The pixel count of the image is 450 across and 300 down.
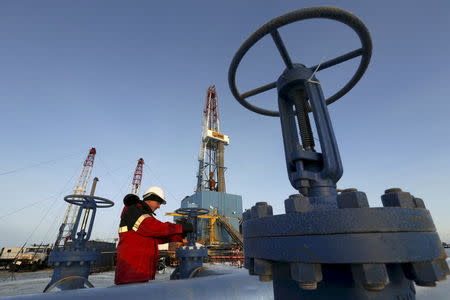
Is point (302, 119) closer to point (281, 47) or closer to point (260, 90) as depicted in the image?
point (281, 47)

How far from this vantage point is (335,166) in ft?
3.88

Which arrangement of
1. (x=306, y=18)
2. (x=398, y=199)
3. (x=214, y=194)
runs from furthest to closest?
(x=214, y=194)
(x=306, y=18)
(x=398, y=199)

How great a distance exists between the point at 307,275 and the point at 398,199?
1.51ft

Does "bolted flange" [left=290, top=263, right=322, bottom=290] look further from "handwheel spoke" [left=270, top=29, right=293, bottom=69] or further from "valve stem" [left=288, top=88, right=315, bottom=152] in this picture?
"handwheel spoke" [left=270, top=29, right=293, bottom=69]

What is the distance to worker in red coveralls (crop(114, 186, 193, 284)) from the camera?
2.17m

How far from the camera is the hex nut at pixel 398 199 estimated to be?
32.1 inches

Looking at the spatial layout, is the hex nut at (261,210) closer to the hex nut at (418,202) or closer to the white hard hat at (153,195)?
the hex nut at (418,202)

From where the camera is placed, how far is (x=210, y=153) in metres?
29.9

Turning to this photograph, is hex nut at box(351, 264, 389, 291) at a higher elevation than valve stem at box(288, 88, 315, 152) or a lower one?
lower

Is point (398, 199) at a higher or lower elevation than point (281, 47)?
lower

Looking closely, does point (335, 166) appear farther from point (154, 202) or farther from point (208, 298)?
point (154, 202)

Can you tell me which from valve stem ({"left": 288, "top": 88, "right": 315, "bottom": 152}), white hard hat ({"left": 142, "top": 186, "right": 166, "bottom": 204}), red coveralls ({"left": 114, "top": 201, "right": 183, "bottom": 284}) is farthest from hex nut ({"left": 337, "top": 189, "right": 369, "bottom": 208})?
white hard hat ({"left": 142, "top": 186, "right": 166, "bottom": 204})

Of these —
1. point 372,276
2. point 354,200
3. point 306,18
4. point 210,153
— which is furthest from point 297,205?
point 210,153

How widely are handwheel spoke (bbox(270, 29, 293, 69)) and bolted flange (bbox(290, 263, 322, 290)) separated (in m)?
1.27
